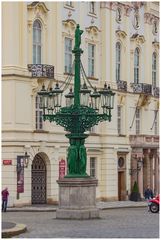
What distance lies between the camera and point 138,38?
196 feet

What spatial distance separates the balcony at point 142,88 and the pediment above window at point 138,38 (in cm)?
341

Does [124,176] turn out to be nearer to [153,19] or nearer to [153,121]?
[153,121]

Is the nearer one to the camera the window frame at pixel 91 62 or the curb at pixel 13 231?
the curb at pixel 13 231

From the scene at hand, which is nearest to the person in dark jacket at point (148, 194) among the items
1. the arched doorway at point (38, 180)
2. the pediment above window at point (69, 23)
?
the arched doorway at point (38, 180)

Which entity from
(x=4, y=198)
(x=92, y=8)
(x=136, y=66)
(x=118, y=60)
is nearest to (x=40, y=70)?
(x=4, y=198)

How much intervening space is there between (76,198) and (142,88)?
2788 centimetres

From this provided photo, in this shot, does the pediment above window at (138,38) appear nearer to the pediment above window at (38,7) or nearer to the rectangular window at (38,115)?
the pediment above window at (38,7)

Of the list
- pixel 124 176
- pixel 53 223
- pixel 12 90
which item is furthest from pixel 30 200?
pixel 53 223

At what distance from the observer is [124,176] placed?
57.2 meters

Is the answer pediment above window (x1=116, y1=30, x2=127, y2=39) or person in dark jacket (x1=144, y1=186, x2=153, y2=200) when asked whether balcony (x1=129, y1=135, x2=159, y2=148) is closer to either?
person in dark jacket (x1=144, y1=186, x2=153, y2=200)

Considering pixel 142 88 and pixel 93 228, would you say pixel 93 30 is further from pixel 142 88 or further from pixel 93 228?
pixel 93 228

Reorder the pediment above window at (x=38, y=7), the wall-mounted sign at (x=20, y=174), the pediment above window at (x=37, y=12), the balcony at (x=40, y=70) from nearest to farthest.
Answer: the wall-mounted sign at (x=20, y=174) < the balcony at (x=40, y=70) < the pediment above window at (x=37, y=12) < the pediment above window at (x=38, y=7)

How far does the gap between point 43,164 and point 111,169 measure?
806 centimetres

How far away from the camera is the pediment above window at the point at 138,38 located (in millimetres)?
59094
